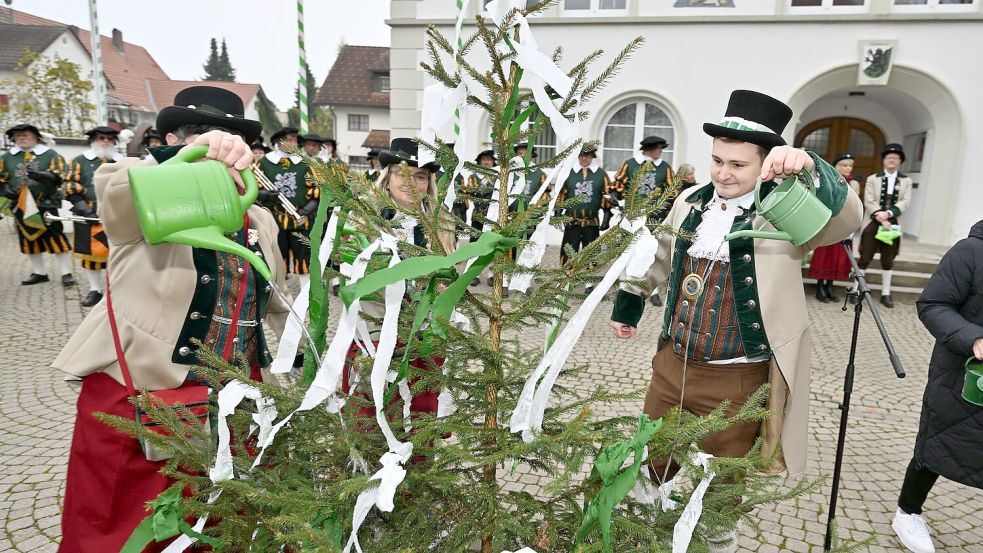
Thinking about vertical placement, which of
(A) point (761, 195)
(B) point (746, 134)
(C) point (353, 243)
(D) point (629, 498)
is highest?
(B) point (746, 134)

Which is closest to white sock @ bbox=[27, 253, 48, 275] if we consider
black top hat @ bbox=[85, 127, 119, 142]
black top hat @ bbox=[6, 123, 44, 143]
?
black top hat @ bbox=[6, 123, 44, 143]

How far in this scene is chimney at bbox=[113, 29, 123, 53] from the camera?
49125 mm

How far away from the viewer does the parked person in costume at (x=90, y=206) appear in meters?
7.01

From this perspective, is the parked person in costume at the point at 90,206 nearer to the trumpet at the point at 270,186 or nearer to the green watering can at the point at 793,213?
the trumpet at the point at 270,186

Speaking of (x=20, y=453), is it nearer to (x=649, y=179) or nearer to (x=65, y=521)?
(x=65, y=521)

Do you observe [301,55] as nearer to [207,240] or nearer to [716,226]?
[716,226]

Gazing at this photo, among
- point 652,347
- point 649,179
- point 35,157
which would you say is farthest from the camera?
point 649,179

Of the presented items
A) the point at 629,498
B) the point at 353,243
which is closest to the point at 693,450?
the point at 629,498

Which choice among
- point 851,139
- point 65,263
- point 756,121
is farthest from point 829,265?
point 65,263

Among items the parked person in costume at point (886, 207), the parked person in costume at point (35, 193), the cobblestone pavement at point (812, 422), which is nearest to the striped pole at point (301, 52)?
the cobblestone pavement at point (812, 422)

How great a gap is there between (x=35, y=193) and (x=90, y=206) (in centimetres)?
101

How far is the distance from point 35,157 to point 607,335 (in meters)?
8.23

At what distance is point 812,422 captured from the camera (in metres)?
4.46

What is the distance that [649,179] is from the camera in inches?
340
